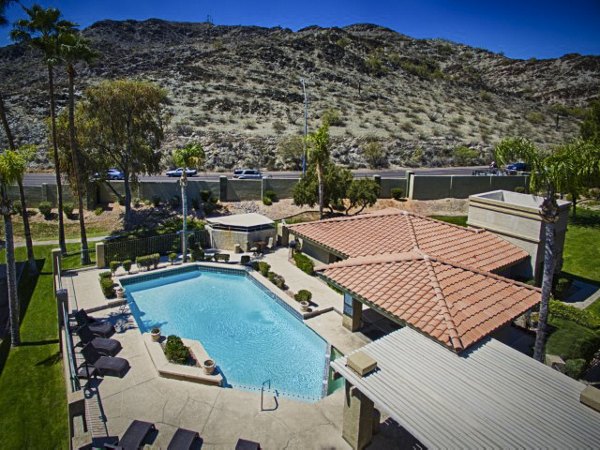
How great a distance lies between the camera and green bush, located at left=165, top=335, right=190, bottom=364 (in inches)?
606

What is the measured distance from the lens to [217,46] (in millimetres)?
101625

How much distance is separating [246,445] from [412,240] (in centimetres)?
1246

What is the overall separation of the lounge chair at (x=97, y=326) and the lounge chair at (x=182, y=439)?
7614 millimetres

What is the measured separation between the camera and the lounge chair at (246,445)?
422 inches

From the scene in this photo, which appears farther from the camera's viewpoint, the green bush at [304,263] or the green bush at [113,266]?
the green bush at [304,263]

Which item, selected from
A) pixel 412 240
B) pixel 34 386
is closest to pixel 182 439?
pixel 34 386

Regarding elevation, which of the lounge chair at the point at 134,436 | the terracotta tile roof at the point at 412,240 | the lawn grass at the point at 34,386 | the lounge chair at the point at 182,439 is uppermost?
the terracotta tile roof at the point at 412,240

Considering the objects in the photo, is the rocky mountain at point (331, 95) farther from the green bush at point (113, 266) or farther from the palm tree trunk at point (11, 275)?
the palm tree trunk at point (11, 275)

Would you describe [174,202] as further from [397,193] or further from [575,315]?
[575,315]

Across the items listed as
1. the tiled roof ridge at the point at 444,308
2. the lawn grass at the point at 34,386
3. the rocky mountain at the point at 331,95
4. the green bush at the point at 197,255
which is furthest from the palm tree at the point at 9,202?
the rocky mountain at the point at 331,95

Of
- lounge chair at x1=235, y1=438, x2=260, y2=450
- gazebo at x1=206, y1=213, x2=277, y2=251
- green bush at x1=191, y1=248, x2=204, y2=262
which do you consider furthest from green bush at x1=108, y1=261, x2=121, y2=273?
lounge chair at x1=235, y1=438, x2=260, y2=450

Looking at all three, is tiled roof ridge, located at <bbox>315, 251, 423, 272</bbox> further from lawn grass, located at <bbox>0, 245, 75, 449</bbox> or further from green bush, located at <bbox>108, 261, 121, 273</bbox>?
green bush, located at <bbox>108, 261, 121, 273</bbox>

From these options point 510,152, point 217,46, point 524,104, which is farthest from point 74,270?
point 524,104

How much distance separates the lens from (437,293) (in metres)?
14.9
